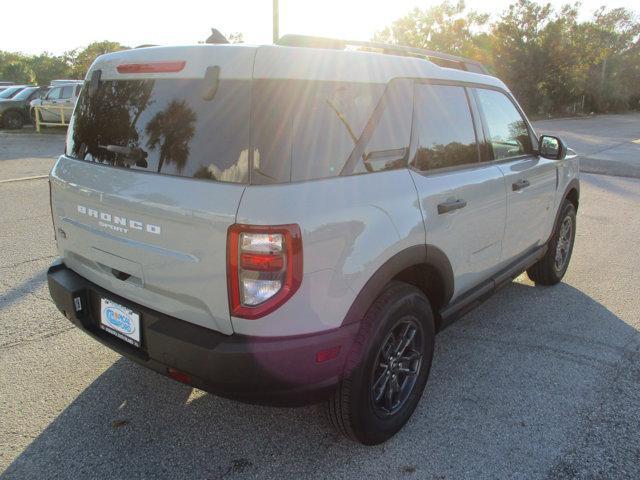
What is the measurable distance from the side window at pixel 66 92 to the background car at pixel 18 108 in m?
2.69

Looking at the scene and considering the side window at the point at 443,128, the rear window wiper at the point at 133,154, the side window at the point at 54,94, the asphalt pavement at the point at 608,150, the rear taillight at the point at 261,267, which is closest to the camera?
the rear taillight at the point at 261,267

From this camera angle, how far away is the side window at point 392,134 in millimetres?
2307

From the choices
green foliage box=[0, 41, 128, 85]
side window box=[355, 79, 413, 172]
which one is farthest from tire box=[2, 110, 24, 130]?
green foliage box=[0, 41, 128, 85]

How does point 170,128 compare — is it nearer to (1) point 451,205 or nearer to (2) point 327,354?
(2) point 327,354

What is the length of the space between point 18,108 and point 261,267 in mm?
21963

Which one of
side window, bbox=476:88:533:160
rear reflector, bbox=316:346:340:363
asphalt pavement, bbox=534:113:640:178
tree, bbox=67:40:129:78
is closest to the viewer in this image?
rear reflector, bbox=316:346:340:363

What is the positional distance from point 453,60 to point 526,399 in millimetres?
2182

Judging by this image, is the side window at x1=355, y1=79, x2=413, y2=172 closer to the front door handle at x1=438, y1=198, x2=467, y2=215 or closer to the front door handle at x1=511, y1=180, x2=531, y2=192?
the front door handle at x1=438, y1=198, x2=467, y2=215

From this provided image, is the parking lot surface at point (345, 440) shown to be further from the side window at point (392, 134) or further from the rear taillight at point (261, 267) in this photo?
the side window at point (392, 134)

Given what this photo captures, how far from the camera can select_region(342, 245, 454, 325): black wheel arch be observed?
7.11ft

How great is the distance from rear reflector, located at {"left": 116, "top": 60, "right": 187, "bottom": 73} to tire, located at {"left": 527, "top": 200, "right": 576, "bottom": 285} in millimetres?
3455

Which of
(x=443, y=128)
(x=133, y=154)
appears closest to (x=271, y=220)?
(x=133, y=154)

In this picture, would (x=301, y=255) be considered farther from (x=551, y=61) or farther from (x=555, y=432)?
(x=551, y=61)

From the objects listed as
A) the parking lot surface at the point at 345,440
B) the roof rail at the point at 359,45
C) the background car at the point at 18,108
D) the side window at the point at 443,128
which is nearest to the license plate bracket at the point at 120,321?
the parking lot surface at the point at 345,440
